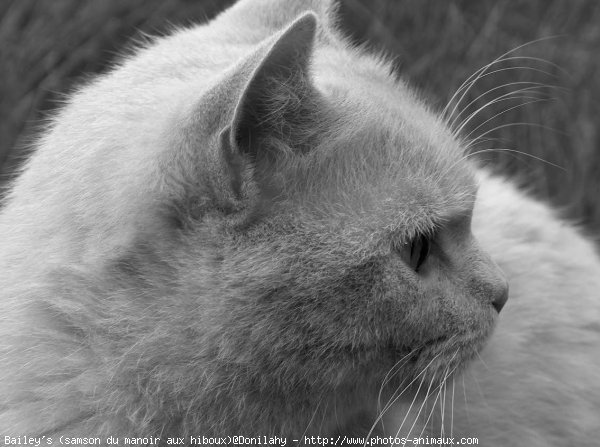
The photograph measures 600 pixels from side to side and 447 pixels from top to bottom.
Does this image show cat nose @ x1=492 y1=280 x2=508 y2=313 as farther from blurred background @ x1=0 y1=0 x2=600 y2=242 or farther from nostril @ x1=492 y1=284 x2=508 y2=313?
blurred background @ x1=0 y1=0 x2=600 y2=242

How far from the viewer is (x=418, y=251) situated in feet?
5.02

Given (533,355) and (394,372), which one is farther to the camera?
(533,355)

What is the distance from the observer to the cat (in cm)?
140

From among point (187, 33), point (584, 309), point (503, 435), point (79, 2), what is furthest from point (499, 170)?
point (79, 2)

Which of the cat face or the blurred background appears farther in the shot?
the blurred background

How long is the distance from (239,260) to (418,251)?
33 centimetres

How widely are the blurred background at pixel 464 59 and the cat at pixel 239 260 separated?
138 centimetres

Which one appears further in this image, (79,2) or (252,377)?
(79,2)

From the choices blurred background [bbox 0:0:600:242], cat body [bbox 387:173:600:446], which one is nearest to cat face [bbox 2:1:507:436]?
cat body [bbox 387:173:600:446]

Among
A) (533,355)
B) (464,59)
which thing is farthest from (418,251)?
(464,59)

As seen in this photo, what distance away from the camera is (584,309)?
2078 millimetres

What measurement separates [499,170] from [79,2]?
167 cm

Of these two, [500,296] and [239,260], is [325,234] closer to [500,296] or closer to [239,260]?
[239,260]

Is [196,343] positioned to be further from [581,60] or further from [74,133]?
[581,60]
